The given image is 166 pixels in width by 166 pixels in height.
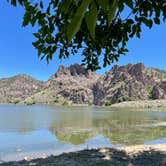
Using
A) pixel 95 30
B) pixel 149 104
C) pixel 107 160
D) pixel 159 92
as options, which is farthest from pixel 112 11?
pixel 159 92

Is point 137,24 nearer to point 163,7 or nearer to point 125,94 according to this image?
point 163,7

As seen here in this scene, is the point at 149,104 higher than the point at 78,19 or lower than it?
higher

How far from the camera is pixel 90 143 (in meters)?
19.8

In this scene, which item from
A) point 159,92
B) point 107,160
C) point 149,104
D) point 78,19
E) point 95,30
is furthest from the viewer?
point 159,92

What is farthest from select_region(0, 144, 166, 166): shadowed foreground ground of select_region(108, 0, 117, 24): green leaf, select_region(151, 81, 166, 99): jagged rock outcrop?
select_region(151, 81, 166, 99): jagged rock outcrop

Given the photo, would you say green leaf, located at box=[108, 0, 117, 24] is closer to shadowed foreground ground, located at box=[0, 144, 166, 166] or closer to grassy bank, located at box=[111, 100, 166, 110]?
shadowed foreground ground, located at box=[0, 144, 166, 166]

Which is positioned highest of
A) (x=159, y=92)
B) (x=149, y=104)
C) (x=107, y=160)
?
(x=159, y=92)

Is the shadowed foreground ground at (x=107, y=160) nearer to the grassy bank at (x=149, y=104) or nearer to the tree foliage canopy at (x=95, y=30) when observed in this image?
the tree foliage canopy at (x=95, y=30)

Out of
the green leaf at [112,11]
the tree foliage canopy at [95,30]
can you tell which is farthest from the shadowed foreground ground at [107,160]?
the green leaf at [112,11]

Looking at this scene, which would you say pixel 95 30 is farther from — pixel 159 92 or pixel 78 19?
pixel 159 92

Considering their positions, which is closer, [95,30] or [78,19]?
[78,19]

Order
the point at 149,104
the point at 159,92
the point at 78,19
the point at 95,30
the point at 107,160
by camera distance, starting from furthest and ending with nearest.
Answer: the point at 159,92 < the point at 149,104 < the point at 107,160 < the point at 95,30 < the point at 78,19

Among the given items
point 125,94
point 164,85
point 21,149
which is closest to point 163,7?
point 21,149

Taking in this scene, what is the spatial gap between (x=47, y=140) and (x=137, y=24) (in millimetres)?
17248
